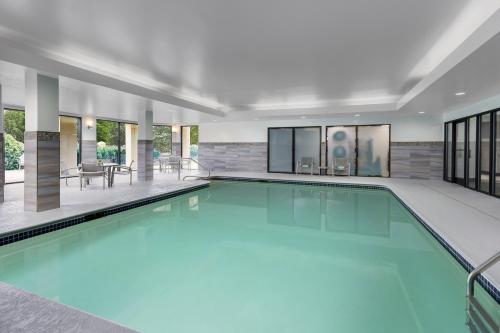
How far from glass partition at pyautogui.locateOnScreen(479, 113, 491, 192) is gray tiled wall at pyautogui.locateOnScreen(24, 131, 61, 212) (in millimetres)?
8404

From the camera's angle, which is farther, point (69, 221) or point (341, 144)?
point (341, 144)

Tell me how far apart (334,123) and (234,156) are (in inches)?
169

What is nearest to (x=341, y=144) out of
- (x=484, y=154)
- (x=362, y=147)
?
(x=362, y=147)

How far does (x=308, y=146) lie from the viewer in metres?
11.4

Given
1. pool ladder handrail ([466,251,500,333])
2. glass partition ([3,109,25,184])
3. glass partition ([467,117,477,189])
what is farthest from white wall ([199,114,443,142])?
pool ladder handrail ([466,251,500,333])

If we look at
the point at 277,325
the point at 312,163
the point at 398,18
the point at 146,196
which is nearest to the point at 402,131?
the point at 312,163

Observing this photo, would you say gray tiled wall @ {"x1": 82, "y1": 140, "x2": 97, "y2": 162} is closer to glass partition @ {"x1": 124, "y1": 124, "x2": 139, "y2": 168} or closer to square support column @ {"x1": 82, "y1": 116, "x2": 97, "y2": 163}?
square support column @ {"x1": 82, "y1": 116, "x2": 97, "y2": 163}

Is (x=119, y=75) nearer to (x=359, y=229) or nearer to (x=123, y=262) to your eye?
(x=123, y=262)

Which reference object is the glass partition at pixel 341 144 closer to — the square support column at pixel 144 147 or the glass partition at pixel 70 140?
the square support column at pixel 144 147

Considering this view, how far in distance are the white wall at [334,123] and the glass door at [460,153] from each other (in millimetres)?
1171

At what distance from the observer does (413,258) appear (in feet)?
11.1

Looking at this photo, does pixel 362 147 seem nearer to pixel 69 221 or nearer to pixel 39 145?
pixel 69 221

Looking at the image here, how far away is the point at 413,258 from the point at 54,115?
5561mm

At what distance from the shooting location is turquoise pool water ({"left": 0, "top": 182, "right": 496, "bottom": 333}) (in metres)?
2.18
